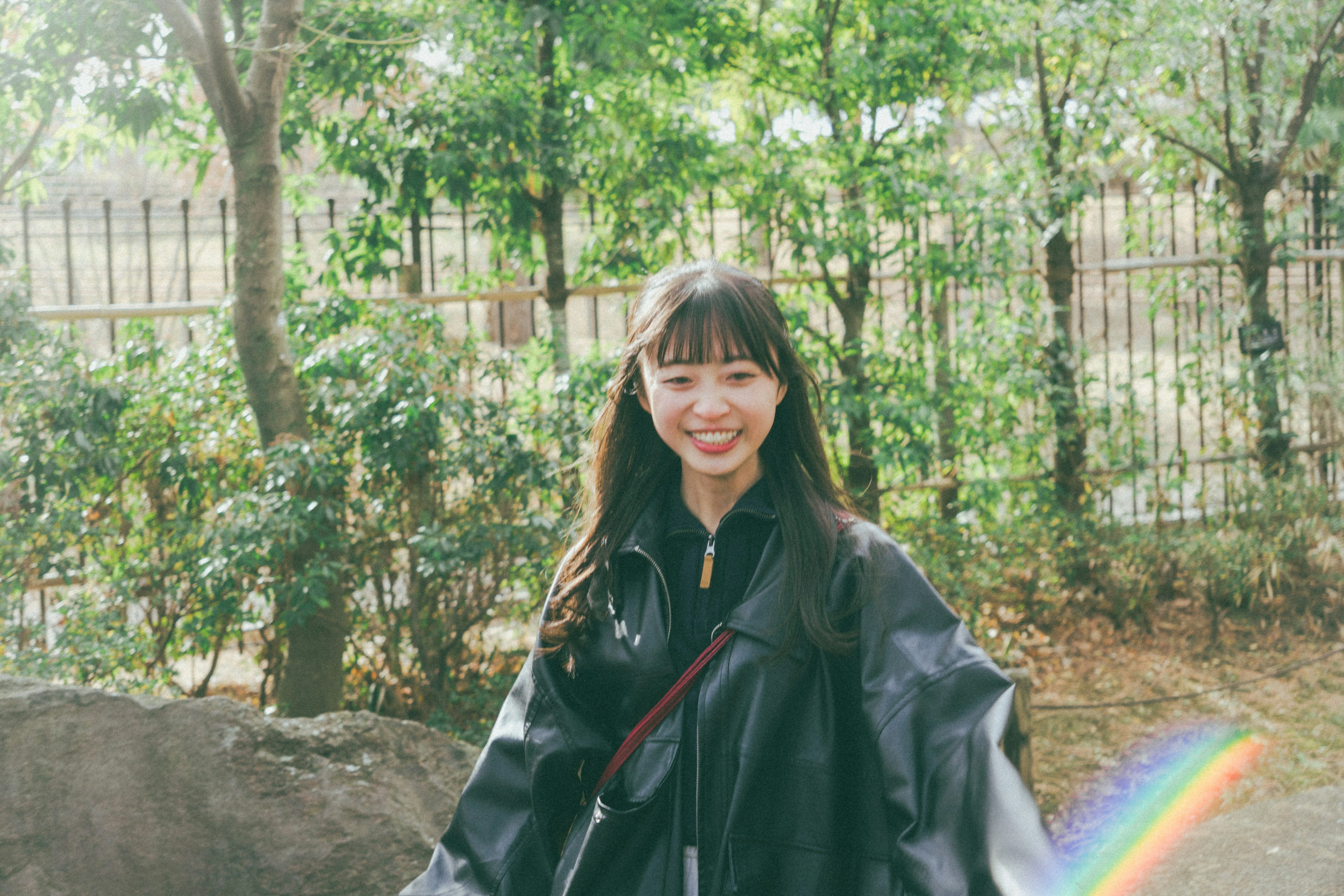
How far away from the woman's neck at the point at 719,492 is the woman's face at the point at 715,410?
5cm

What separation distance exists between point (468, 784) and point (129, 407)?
2879mm

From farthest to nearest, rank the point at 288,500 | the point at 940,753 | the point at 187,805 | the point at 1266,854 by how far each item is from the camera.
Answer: the point at 288,500 → the point at 1266,854 → the point at 187,805 → the point at 940,753

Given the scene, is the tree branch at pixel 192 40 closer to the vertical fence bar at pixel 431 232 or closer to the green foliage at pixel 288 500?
the green foliage at pixel 288 500

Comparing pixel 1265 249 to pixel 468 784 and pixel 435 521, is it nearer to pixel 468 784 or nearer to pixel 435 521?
pixel 435 521

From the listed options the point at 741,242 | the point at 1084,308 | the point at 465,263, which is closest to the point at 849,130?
the point at 741,242

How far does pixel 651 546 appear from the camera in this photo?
1.84m

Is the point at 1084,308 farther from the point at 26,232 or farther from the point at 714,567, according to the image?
the point at 26,232

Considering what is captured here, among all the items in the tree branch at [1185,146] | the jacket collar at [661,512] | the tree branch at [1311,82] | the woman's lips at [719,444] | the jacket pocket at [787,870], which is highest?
the tree branch at [1311,82]

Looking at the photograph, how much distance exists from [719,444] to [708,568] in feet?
0.70

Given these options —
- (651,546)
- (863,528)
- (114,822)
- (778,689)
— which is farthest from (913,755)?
(114,822)

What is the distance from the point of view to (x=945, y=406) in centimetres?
A: 514

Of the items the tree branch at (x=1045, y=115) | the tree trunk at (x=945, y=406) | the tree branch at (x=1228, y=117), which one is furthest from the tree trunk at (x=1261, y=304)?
the tree trunk at (x=945, y=406)

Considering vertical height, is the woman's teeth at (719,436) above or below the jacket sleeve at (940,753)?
above

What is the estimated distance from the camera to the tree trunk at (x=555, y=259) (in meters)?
4.95
